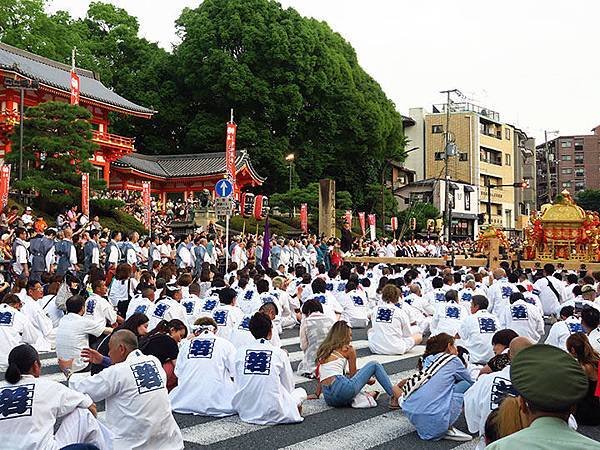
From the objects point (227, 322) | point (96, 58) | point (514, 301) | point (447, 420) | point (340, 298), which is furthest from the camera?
point (96, 58)

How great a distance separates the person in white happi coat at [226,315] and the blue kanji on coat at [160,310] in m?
0.72

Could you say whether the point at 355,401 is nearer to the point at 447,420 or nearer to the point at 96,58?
the point at 447,420

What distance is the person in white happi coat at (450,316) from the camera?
34.8 feet

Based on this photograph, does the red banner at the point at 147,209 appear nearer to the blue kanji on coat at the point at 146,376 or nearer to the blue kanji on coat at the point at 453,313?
the blue kanji on coat at the point at 453,313

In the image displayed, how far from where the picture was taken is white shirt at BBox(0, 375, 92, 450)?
14.8 ft

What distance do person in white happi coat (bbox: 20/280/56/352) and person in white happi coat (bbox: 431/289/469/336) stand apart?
5.79 m

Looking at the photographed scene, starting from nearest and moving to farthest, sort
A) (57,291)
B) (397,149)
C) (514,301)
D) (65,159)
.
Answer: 1. (514,301)
2. (57,291)
3. (65,159)
4. (397,149)

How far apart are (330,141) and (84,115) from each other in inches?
814

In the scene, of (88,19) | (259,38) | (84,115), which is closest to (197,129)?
(259,38)

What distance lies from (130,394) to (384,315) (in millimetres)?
6127

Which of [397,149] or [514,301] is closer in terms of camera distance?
[514,301]

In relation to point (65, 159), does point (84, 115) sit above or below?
above

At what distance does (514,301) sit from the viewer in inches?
422

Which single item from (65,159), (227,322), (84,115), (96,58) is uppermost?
(96,58)
